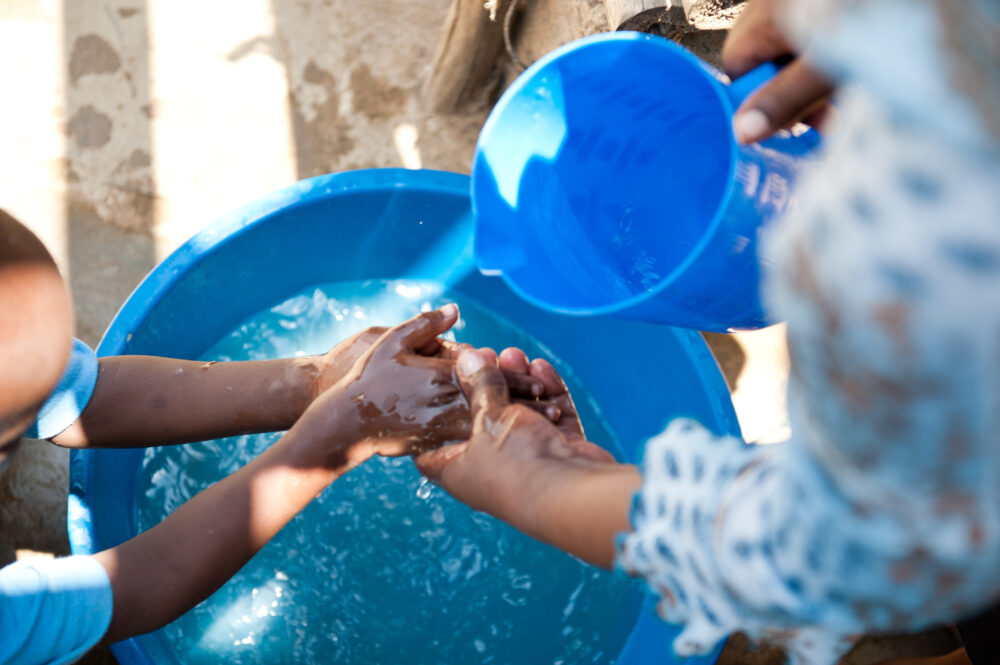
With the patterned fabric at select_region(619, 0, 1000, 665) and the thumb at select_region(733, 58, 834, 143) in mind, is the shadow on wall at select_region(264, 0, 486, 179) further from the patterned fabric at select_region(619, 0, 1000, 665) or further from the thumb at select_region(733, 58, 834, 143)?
the patterned fabric at select_region(619, 0, 1000, 665)

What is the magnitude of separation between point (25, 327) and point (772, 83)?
0.83m

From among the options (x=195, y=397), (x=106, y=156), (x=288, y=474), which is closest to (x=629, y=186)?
(x=288, y=474)

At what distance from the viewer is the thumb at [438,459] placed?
41.4 inches

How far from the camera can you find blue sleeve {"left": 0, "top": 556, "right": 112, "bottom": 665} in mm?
873

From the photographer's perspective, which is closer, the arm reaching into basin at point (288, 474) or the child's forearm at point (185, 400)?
the arm reaching into basin at point (288, 474)

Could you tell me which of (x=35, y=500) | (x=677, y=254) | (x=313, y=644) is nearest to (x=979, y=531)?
(x=677, y=254)

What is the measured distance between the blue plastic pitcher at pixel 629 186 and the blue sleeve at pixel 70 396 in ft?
2.14

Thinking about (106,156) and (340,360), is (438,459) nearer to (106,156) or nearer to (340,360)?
(340,360)

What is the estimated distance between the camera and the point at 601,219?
3.91 ft

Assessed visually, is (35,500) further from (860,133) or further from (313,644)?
(860,133)

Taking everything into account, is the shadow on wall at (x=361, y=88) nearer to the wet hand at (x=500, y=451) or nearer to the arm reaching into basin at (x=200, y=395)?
the arm reaching into basin at (x=200, y=395)

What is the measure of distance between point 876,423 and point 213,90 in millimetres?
1852

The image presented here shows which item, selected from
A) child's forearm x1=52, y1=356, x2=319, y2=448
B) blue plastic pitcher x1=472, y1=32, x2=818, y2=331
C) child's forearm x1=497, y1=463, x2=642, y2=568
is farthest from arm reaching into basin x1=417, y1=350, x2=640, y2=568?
child's forearm x1=52, y1=356, x2=319, y2=448

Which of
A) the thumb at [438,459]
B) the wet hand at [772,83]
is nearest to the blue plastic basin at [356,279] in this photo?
the thumb at [438,459]
